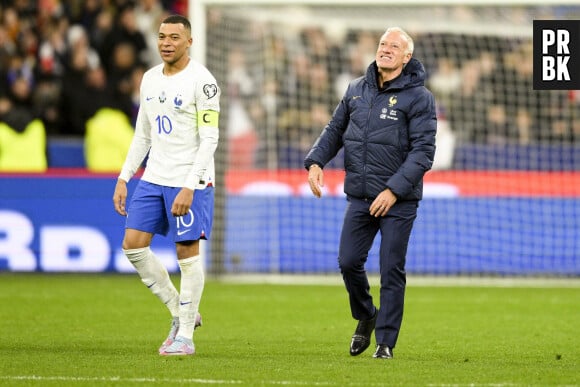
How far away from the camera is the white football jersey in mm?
8836

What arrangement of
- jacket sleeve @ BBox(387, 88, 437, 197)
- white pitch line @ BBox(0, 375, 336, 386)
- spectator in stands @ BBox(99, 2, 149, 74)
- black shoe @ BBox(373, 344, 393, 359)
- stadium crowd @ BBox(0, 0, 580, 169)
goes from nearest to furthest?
white pitch line @ BBox(0, 375, 336, 386) → jacket sleeve @ BBox(387, 88, 437, 197) → black shoe @ BBox(373, 344, 393, 359) → stadium crowd @ BBox(0, 0, 580, 169) → spectator in stands @ BBox(99, 2, 149, 74)

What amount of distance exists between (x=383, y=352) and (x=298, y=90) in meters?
9.64

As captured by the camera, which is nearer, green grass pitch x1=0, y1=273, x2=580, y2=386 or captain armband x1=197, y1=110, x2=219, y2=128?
green grass pitch x1=0, y1=273, x2=580, y2=386

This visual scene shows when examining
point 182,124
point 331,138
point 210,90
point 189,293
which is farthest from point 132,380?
point 331,138

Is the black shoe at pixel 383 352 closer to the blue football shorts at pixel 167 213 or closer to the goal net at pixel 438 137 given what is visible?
the blue football shorts at pixel 167 213

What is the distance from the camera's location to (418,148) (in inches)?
345

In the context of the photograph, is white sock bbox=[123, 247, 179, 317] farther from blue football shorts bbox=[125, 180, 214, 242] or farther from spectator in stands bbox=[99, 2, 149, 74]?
spectator in stands bbox=[99, 2, 149, 74]

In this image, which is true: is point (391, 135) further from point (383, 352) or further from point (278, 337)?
point (278, 337)

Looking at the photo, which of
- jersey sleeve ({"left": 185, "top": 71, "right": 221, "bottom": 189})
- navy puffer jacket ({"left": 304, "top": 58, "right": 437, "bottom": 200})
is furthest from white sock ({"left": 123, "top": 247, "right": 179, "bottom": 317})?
navy puffer jacket ({"left": 304, "top": 58, "right": 437, "bottom": 200})

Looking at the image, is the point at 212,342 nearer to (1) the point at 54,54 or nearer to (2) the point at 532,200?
(2) the point at 532,200

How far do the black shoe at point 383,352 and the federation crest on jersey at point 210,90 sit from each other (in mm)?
2013

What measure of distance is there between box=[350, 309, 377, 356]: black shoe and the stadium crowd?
7.61 m

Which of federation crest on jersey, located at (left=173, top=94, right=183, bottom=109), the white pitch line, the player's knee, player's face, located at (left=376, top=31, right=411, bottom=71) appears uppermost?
player's face, located at (left=376, top=31, right=411, bottom=71)

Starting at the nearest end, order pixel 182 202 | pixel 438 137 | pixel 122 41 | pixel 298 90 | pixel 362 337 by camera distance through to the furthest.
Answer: pixel 182 202, pixel 362 337, pixel 438 137, pixel 298 90, pixel 122 41
